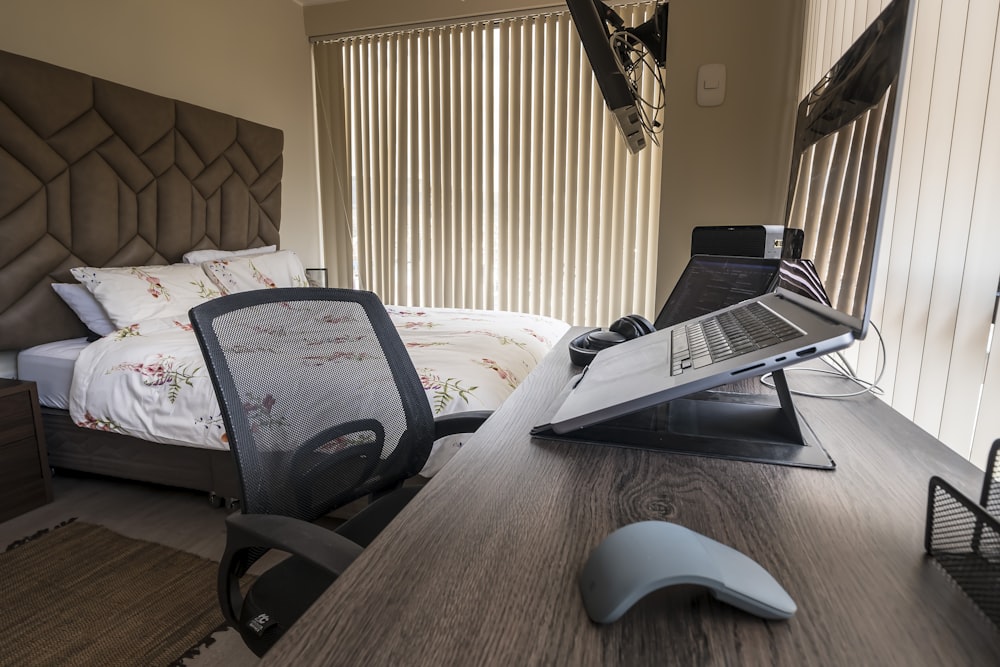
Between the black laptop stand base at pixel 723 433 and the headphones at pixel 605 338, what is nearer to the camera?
the black laptop stand base at pixel 723 433

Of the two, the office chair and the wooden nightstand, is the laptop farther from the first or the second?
the wooden nightstand

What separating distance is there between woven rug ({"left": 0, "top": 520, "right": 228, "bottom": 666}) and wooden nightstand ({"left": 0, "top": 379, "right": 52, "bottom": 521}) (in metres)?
0.26

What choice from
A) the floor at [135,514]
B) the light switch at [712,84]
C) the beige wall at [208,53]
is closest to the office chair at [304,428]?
the floor at [135,514]

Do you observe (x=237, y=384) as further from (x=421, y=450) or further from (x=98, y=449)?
(x=98, y=449)

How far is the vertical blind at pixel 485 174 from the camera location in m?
3.90

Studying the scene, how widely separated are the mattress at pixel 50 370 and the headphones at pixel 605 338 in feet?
7.29

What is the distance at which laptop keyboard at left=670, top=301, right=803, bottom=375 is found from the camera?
2.05 ft

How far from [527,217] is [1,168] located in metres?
2.93

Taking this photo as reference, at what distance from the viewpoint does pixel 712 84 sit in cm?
201

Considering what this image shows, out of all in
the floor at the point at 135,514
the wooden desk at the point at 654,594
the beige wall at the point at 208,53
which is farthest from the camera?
the beige wall at the point at 208,53

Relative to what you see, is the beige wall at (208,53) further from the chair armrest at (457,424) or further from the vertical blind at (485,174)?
the chair armrest at (457,424)

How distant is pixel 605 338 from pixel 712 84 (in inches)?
51.0

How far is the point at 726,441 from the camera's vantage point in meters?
0.73

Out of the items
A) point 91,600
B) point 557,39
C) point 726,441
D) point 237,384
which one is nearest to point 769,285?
point 726,441
